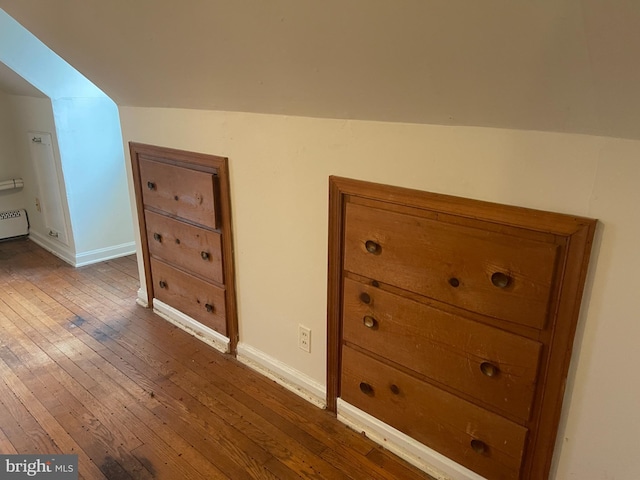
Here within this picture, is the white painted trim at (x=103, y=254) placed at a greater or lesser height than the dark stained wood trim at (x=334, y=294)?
lesser

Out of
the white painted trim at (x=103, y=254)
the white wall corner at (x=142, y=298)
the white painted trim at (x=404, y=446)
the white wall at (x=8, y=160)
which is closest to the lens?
the white painted trim at (x=404, y=446)

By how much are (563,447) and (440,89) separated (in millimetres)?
1078

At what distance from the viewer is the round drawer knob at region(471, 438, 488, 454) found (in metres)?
1.49

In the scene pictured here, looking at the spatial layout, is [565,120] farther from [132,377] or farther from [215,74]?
[132,377]

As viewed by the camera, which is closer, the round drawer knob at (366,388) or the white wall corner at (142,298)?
the round drawer knob at (366,388)

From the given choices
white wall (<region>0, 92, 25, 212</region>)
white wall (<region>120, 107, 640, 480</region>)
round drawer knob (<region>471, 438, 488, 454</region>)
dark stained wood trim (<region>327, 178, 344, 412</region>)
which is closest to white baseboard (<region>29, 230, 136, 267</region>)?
white wall (<region>0, 92, 25, 212</region>)

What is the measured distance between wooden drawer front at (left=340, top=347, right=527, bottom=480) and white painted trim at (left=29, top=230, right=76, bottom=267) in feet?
8.97

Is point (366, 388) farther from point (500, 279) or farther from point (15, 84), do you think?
point (15, 84)

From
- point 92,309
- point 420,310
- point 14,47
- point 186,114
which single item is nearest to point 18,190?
point 14,47

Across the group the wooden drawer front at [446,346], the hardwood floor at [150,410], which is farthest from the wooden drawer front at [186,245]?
the wooden drawer front at [446,346]

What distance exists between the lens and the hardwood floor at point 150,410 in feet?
5.50

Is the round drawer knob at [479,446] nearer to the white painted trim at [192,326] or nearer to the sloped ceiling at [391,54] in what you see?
the sloped ceiling at [391,54]

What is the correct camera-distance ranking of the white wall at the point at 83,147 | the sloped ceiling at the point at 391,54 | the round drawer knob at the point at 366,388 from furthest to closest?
the white wall at the point at 83,147 < the round drawer knob at the point at 366,388 < the sloped ceiling at the point at 391,54

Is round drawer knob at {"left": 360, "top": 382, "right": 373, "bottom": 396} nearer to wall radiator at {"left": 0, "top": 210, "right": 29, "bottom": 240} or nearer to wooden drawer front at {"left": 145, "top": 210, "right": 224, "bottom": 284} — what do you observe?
wooden drawer front at {"left": 145, "top": 210, "right": 224, "bottom": 284}
